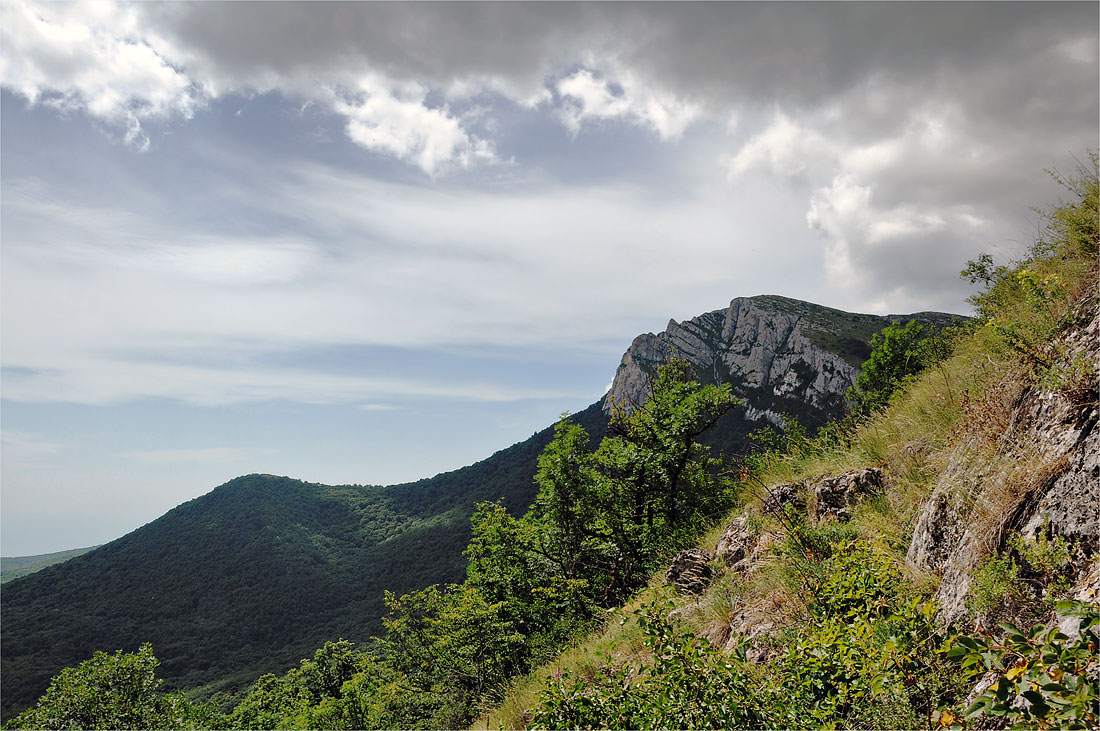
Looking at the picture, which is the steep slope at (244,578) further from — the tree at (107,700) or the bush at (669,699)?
the bush at (669,699)

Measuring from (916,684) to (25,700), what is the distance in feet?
400

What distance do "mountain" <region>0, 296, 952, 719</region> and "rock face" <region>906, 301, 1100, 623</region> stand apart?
82.5 meters

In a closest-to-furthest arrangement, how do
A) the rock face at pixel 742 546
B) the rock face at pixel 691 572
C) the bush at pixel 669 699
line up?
the bush at pixel 669 699 < the rock face at pixel 742 546 < the rock face at pixel 691 572

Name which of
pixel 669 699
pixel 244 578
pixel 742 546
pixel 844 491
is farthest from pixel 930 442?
pixel 244 578

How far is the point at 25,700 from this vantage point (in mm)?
77062

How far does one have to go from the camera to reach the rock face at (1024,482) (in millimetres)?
4000

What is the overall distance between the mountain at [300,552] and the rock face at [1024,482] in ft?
271

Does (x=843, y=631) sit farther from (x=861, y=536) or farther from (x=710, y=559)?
(x=710, y=559)

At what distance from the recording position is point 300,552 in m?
145

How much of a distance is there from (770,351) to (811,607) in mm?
147627

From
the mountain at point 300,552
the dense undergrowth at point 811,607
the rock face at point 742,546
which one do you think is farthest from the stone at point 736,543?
the mountain at point 300,552

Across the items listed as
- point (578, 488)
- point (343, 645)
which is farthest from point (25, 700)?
point (578, 488)

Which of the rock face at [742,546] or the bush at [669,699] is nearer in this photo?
the bush at [669,699]

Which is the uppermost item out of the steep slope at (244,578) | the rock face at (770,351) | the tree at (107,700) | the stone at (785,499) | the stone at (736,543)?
the rock face at (770,351)
